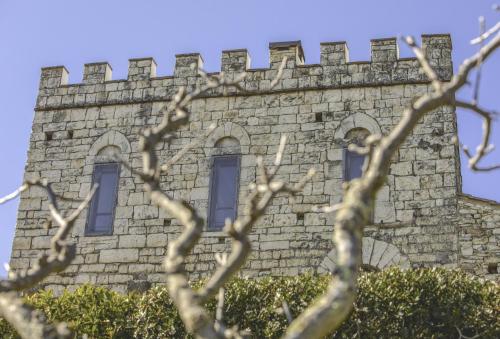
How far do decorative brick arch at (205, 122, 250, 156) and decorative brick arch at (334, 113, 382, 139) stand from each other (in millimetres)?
1549

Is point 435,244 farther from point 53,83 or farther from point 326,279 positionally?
point 53,83

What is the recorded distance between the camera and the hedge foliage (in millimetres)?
10586

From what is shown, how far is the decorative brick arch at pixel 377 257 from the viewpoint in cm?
1283

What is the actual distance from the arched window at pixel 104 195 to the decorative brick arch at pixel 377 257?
12.2ft

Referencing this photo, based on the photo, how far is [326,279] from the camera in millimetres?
11398

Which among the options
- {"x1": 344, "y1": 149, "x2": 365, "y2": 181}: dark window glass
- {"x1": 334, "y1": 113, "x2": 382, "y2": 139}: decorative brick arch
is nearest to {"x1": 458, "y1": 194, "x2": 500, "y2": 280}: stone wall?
{"x1": 344, "y1": 149, "x2": 365, "y2": 181}: dark window glass

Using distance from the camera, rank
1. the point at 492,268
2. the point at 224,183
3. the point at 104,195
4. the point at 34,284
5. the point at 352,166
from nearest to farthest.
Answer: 1. the point at 34,284
2. the point at 492,268
3. the point at 352,166
4. the point at 224,183
5. the point at 104,195

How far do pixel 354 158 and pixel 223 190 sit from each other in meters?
2.22

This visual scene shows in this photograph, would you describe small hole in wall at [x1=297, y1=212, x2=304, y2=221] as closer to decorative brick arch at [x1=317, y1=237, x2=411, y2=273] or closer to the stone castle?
the stone castle

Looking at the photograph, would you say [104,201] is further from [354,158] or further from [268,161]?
[354,158]

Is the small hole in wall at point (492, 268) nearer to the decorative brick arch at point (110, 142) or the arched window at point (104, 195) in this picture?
the arched window at point (104, 195)

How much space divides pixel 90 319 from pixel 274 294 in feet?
8.44

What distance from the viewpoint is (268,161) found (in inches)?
547

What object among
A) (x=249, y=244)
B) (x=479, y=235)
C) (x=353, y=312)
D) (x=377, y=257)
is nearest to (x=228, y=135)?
(x=377, y=257)
